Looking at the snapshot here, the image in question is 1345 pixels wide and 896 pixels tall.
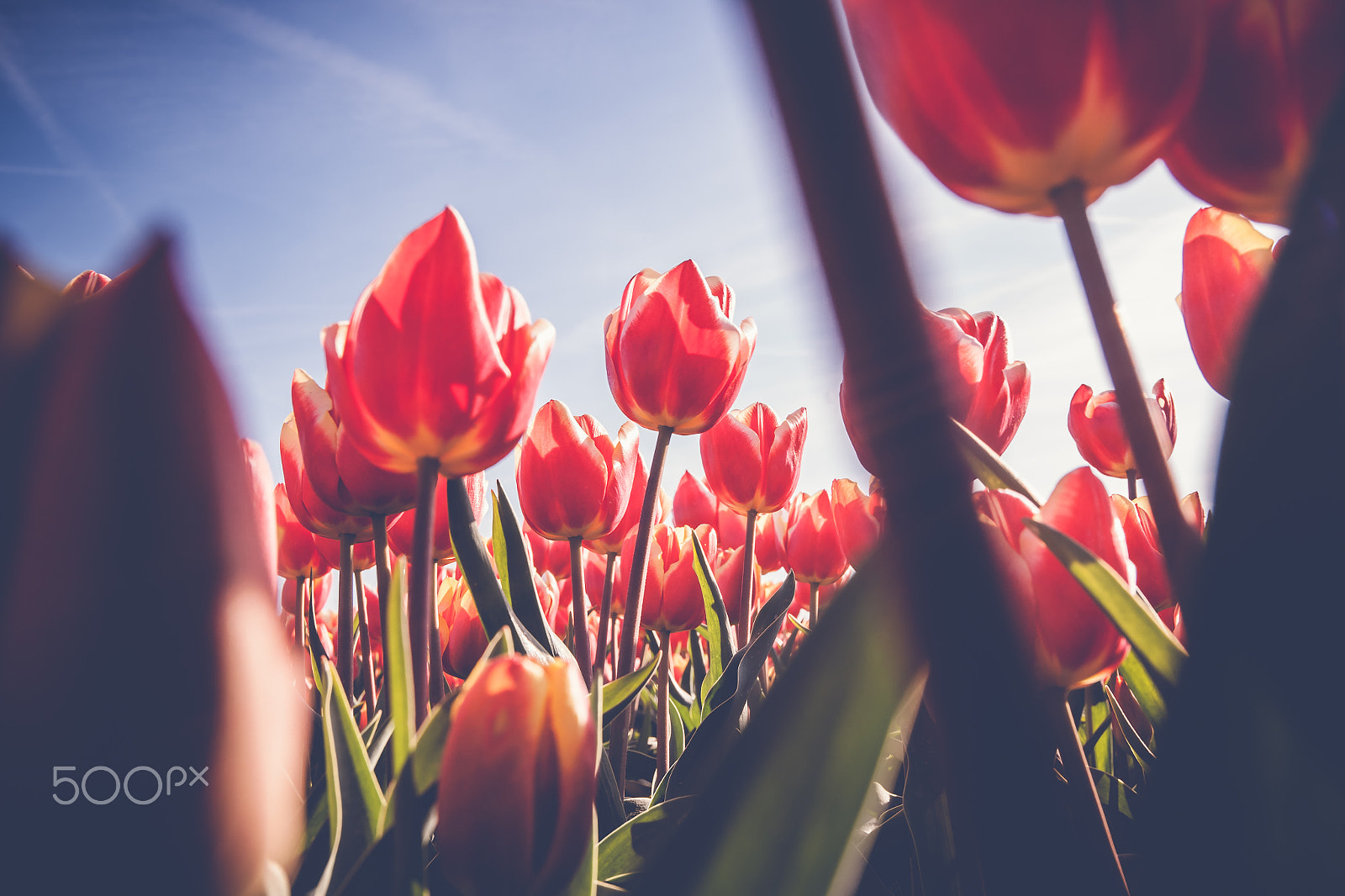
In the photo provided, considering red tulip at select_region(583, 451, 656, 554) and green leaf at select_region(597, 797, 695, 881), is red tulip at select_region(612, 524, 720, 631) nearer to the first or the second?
red tulip at select_region(583, 451, 656, 554)

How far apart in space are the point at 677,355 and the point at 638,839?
553 mm

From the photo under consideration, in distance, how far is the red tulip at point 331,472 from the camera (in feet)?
2.36

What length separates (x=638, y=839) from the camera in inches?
21.4

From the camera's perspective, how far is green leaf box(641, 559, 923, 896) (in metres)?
0.29

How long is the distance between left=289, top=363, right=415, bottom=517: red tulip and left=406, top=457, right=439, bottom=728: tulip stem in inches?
8.4

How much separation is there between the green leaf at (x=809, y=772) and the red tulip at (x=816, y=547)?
115cm

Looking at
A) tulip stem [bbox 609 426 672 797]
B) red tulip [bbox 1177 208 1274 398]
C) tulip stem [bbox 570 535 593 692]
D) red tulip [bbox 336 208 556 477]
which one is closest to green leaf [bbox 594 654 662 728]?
tulip stem [bbox 570 535 593 692]

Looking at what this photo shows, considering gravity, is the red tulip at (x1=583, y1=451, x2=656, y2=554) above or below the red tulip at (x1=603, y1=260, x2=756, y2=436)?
below

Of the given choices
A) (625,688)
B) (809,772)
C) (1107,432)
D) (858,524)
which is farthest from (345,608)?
(1107,432)

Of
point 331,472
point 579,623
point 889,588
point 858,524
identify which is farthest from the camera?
point 579,623

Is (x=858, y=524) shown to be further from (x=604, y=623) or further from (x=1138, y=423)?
(x=604, y=623)

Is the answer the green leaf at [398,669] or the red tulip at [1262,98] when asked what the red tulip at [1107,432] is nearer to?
the red tulip at [1262,98]

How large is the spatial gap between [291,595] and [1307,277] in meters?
1.69

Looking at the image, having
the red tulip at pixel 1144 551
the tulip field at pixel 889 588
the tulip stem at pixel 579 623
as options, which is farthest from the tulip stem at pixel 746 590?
the tulip field at pixel 889 588
